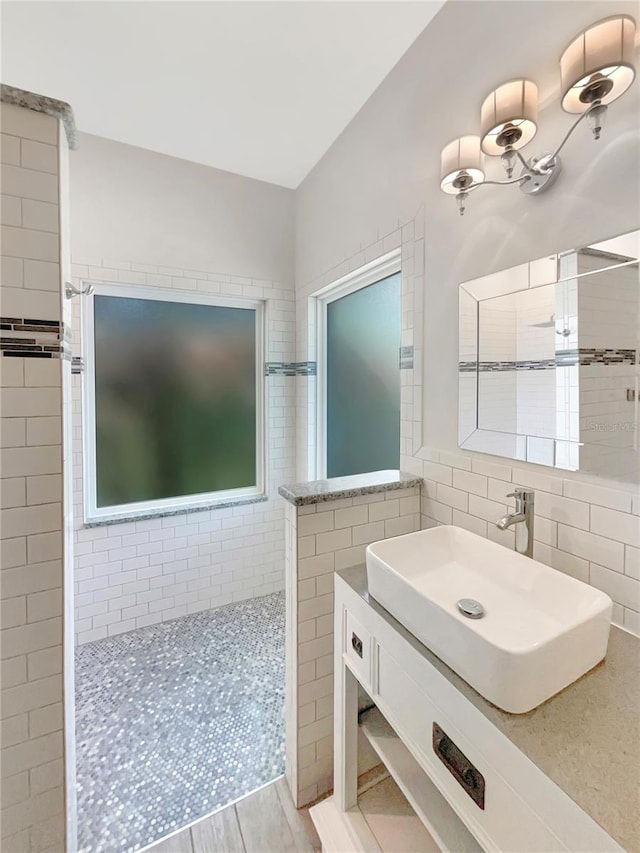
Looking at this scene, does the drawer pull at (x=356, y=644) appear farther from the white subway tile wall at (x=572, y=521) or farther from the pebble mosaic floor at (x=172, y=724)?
the pebble mosaic floor at (x=172, y=724)

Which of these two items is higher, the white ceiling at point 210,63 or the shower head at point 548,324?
the white ceiling at point 210,63

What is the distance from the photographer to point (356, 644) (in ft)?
3.71

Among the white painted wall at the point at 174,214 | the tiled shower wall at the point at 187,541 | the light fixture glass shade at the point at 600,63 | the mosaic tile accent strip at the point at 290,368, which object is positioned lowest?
the tiled shower wall at the point at 187,541

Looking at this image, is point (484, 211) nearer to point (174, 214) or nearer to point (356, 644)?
point (356, 644)

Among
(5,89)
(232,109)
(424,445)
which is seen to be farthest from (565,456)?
(232,109)

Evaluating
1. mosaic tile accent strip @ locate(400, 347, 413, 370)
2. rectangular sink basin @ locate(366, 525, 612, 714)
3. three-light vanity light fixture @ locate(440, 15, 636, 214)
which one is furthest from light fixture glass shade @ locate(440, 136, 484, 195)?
rectangular sink basin @ locate(366, 525, 612, 714)

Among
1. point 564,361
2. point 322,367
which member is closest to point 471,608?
point 564,361

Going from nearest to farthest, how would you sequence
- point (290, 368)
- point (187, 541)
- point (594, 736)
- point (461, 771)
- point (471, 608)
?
point (594, 736) < point (461, 771) < point (471, 608) < point (187, 541) < point (290, 368)

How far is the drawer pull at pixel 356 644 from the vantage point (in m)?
1.11

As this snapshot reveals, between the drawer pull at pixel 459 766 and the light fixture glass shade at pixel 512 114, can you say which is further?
the light fixture glass shade at pixel 512 114

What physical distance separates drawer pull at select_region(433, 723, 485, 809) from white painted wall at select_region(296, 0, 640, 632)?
0.57m

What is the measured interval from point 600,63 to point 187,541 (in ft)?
9.13

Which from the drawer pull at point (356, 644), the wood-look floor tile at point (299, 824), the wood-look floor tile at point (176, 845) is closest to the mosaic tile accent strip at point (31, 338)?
the drawer pull at point (356, 644)

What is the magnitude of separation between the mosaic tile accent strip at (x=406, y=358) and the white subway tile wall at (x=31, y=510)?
1.34 metres
